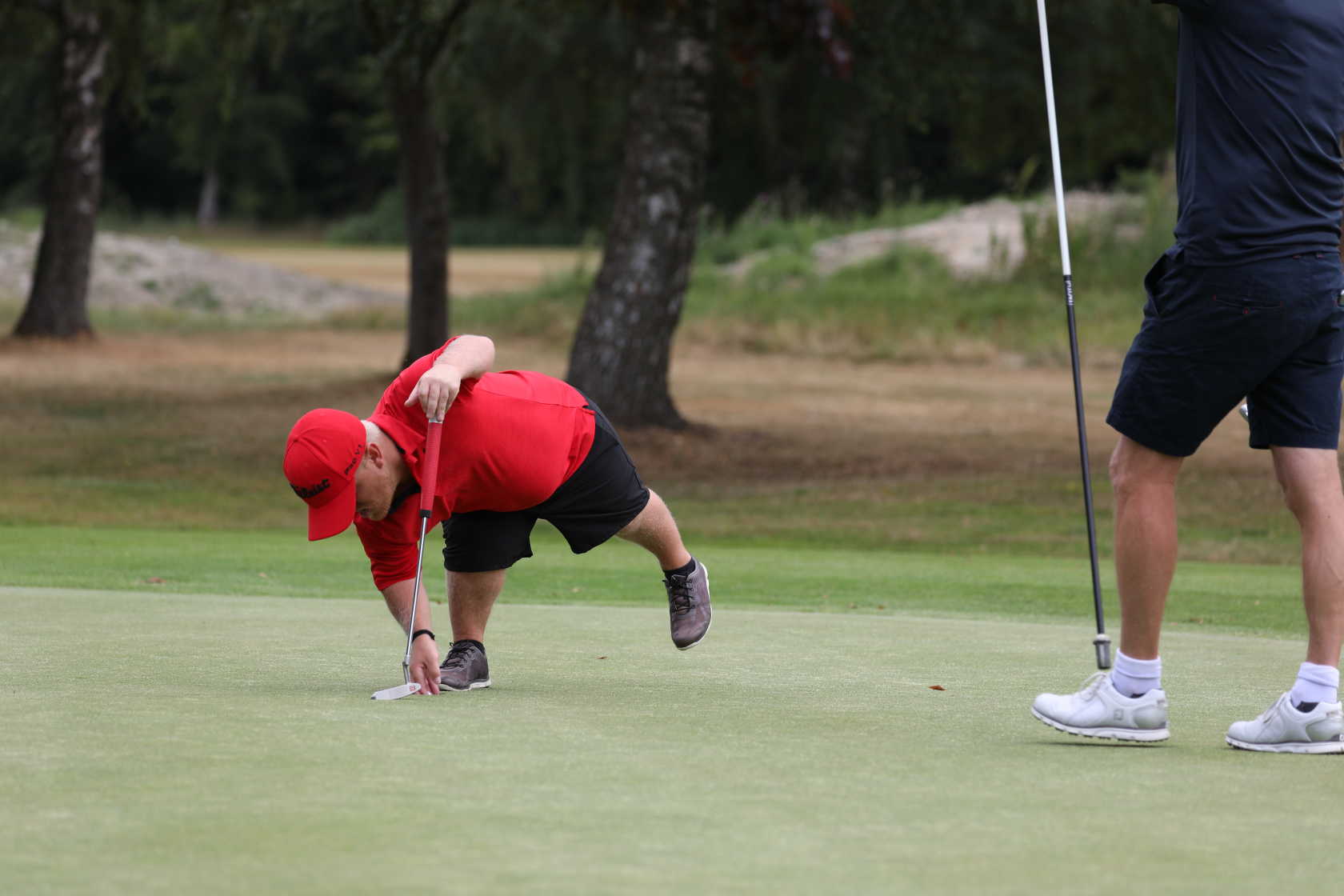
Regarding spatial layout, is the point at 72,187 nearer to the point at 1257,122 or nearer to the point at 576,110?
the point at 576,110

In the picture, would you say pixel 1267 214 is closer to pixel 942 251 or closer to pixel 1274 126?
pixel 1274 126

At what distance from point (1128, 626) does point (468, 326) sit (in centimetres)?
2853

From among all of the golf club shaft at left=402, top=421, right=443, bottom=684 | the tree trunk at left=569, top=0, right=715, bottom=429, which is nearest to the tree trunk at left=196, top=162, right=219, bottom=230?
the tree trunk at left=569, top=0, right=715, bottom=429

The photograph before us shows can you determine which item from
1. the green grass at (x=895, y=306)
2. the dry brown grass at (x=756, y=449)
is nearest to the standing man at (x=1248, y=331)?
the dry brown grass at (x=756, y=449)

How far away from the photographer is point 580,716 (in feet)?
15.2

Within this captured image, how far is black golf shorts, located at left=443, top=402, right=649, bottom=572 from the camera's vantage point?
546cm

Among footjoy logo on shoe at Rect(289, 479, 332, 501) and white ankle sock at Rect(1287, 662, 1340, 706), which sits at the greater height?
footjoy logo on shoe at Rect(289, 479, 332, 501)

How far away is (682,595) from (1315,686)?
1949mm

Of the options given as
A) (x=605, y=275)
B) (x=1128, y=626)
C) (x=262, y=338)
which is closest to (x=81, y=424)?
(x=605, y=275)

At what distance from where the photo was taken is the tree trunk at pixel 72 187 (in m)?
25.7

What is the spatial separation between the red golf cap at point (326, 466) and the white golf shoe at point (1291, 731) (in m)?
2.22

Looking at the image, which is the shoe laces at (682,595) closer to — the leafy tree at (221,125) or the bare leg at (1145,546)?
the bare leg at (1145,546)

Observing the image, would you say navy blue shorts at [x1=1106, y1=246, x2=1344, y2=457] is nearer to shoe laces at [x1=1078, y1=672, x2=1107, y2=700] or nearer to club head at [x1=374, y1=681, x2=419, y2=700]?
shoe laces at [x1=1078, y1=672, x2=1107, y2=700]

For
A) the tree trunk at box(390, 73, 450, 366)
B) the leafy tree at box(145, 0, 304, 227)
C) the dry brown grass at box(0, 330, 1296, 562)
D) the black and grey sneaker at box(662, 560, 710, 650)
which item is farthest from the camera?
the leafy tree at box(145, 0, 304, 227)
